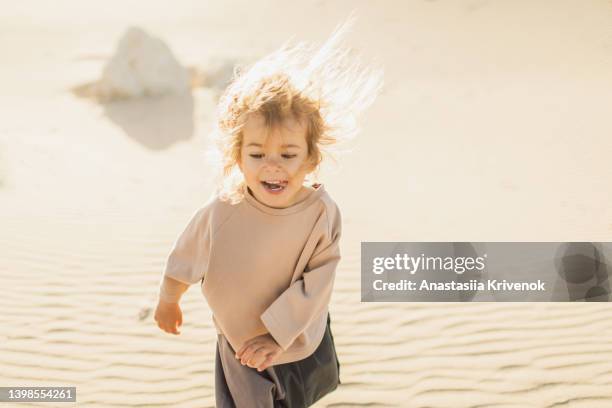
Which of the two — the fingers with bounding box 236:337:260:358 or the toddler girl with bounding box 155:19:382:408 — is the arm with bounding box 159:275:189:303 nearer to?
the toddler girl with bounding box 155:19:382:408

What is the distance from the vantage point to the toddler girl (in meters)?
2.19

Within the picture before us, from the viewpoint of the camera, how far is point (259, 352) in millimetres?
2232

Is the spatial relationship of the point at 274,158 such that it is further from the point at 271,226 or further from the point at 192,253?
the point at 192,253

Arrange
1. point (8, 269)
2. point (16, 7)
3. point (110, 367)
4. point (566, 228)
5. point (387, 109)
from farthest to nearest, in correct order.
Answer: point (16, 7), point (387, 109), point (566, 228), point (8, 269), point (110, 367)

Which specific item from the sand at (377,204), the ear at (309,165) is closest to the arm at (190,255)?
the ear at (309,165)

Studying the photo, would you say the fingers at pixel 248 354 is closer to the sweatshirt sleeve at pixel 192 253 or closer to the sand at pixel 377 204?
the sweatshirt sleeve at pixel 192 253

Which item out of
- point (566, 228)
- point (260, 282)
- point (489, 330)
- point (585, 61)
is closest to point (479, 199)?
point (566, 228)

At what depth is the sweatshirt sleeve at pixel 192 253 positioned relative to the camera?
2307 mm

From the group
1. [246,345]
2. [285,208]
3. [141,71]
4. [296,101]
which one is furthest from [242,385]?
[141,71]

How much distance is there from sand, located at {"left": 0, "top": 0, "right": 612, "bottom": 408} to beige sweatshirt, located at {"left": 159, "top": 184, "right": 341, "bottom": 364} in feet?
7.22

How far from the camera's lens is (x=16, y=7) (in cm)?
2792

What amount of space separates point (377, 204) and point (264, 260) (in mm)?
6396

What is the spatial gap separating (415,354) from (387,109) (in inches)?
372

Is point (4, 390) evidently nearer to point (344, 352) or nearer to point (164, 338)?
point (164, 338)
